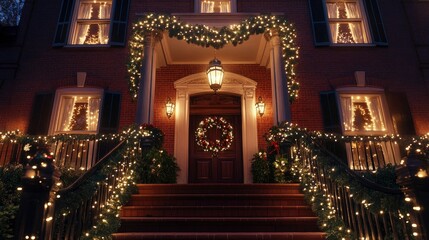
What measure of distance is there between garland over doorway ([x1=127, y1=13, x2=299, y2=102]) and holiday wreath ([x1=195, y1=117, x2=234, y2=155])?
6.36ft

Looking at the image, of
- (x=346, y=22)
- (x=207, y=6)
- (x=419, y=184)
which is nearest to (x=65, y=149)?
(x=207, y=6)

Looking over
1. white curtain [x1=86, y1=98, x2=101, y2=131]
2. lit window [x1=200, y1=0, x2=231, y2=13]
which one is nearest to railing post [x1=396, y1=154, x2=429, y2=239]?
white curtain [x1=86, y1=98, x2=101, y2=131]

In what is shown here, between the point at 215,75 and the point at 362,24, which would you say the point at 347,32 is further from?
the point at 215,75

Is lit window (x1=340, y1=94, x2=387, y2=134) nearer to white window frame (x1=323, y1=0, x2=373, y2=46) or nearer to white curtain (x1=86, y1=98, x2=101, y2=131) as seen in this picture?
white window frame (x1=323, y1=0, x2=373, y2=46)

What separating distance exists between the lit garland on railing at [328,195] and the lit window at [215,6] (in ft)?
13.8

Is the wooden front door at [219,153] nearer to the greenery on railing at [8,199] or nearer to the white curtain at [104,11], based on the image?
the white curtain at [104,11]

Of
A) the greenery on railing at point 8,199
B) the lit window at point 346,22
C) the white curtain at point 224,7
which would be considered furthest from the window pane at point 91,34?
the lit window at point 346,22

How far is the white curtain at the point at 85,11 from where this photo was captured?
9.37 m

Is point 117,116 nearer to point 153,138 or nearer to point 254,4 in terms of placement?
point 153,138

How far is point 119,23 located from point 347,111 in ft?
21.6

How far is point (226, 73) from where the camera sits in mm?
8906

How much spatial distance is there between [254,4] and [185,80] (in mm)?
3013

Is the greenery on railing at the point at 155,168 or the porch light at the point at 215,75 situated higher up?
the porch light at the point at 215,75

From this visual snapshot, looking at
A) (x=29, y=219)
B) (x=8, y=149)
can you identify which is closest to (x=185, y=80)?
(x=8, y=149)
